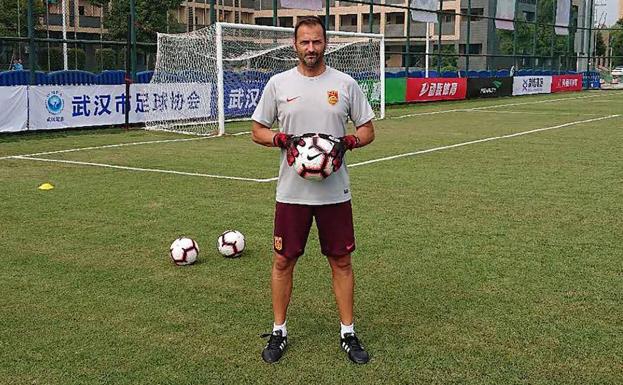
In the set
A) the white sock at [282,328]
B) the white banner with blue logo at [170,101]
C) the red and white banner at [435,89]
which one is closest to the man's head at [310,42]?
the white sock at [282,328]

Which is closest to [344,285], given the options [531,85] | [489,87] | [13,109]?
[13,109]

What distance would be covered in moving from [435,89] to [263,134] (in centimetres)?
2952

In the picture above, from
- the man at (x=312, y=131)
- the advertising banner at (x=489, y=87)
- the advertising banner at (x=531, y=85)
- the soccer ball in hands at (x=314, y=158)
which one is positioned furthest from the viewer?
the advertising banner at (x=531, y=85)

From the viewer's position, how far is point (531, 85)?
133 ft

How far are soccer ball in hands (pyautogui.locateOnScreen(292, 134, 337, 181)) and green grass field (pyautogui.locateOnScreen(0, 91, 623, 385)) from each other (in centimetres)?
109

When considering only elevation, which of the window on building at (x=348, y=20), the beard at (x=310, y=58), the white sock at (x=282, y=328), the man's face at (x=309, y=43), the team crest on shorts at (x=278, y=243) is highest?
the window on building at (x=348, y=20)

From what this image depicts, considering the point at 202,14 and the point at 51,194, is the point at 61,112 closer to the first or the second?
the point at 51,194

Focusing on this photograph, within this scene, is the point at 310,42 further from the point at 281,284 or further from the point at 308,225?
the point at 281,284

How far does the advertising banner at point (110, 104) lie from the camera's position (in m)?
18.2

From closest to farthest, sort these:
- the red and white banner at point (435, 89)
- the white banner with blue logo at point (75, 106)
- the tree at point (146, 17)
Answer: the white banner with blue logo at point (75, 106), the red and white banner at point (435, 89), the tree at point (146, 17)

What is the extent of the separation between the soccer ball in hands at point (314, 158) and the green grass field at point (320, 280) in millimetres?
1086

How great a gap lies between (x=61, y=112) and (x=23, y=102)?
3.59ft

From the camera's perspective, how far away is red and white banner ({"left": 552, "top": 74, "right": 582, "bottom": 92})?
43.3 meters

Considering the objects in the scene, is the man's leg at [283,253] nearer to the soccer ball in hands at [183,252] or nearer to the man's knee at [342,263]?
the man's knee at [342,263]
